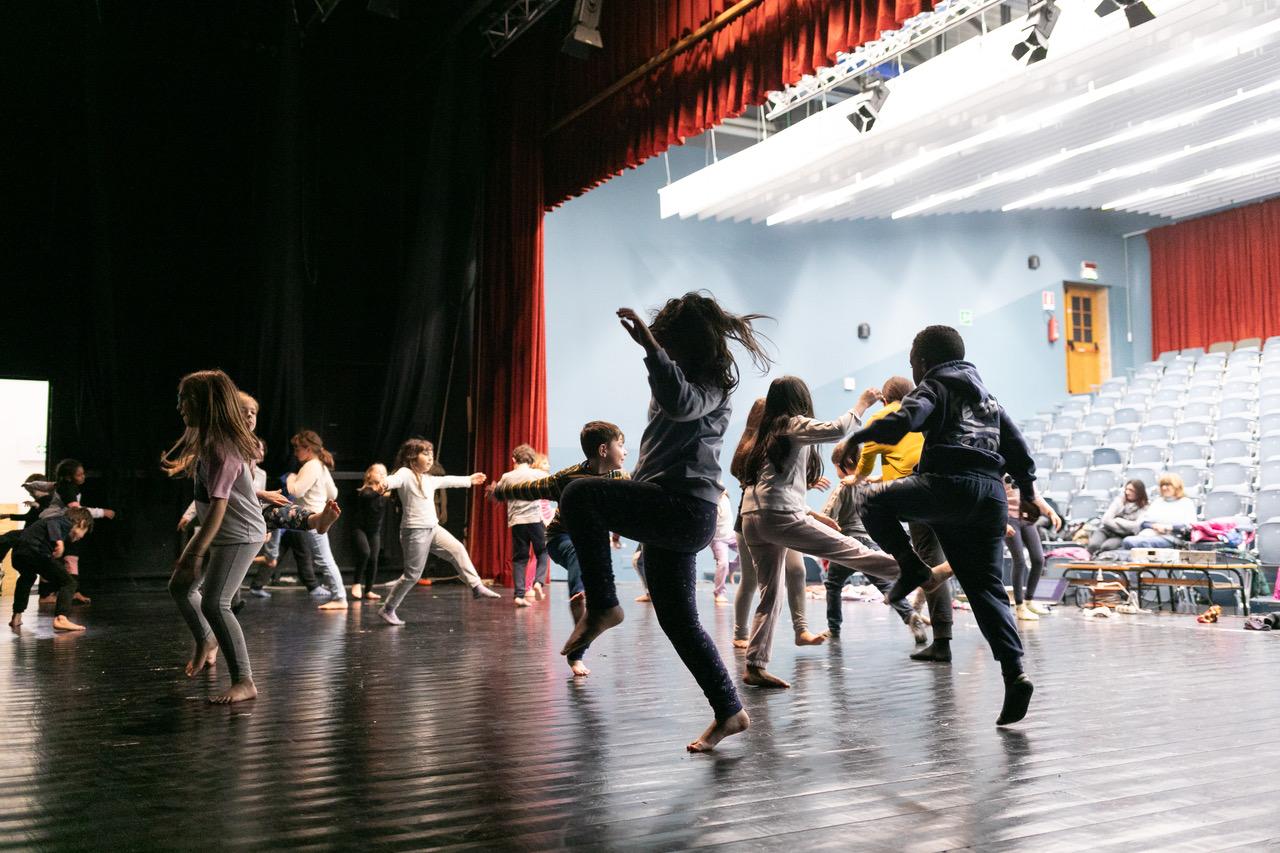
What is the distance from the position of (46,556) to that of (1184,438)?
11.1 meters

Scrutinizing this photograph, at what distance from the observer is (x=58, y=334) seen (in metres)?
9.64

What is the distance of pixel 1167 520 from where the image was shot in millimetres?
9070

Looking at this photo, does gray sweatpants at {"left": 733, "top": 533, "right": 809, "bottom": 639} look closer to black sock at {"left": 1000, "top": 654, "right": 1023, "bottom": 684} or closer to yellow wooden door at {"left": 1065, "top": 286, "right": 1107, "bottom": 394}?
black sock at {"left": 1000, "top": 654, "right": 1023, "bottom": 684}

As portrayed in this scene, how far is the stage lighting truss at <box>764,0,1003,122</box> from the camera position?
32.1 feet

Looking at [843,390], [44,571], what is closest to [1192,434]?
[843,390]

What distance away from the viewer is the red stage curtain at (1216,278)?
1605cm

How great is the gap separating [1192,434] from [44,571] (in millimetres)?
11211

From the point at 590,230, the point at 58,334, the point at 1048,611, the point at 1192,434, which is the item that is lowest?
the point at 1048,611

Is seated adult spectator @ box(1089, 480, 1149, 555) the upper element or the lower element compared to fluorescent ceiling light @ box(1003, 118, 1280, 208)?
lower

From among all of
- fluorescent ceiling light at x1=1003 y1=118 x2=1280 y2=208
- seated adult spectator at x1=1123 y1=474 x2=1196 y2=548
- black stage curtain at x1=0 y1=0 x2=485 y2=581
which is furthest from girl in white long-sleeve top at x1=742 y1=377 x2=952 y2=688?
fluorescent ceiling light at x1=1003 y1=118 x2=1280 y2=208

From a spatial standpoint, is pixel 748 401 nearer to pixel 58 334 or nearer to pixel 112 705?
pixel 58 334

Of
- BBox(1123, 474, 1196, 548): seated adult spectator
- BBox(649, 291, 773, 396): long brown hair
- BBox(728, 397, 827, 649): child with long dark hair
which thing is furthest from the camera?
BBox(1123, 474, 1196, 548): seated adult spectator

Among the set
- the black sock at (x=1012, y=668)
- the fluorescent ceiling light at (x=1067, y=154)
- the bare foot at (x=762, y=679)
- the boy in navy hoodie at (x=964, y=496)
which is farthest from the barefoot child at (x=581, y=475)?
the fluorescent ceiling light at (x=1067, y=154)

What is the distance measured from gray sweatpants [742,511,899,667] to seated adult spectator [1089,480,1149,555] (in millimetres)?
5739
